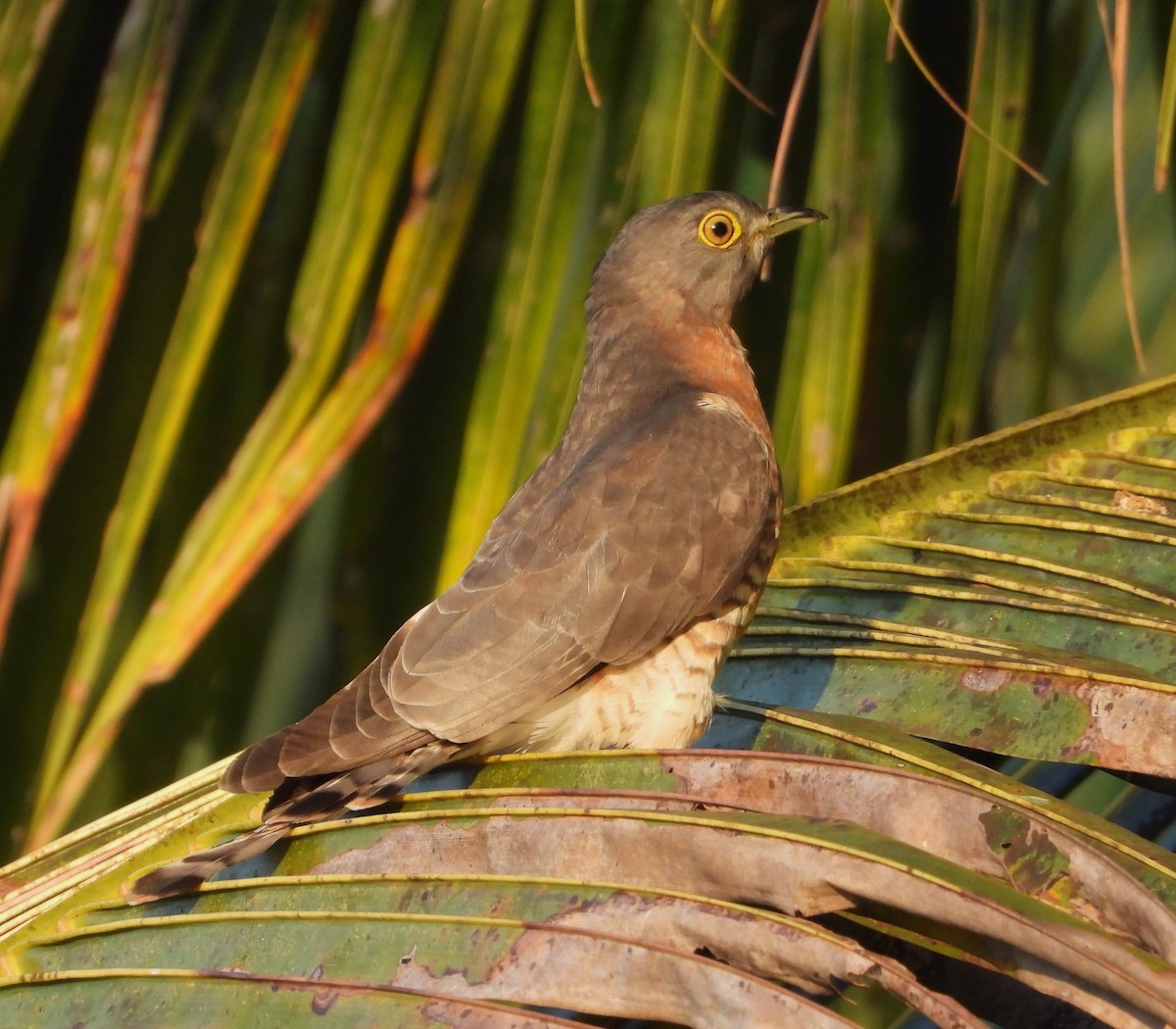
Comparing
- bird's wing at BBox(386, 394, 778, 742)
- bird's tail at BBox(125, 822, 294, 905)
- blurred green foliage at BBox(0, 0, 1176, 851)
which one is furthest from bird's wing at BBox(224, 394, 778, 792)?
bird's tail at BBox(125, 822, 294, 905)

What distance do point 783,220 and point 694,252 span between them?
39cm

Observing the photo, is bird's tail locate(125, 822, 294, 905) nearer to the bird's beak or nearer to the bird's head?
the bird's beak

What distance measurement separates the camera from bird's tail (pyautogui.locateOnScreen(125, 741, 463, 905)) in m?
1.89

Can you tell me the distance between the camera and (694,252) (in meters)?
3.63

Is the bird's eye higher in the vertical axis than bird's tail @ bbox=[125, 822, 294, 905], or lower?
higher

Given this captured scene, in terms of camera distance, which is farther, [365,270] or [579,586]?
[579,586]

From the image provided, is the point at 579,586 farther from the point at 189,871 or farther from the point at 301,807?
the point at 189,871

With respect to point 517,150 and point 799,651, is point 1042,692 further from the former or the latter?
point 517,150

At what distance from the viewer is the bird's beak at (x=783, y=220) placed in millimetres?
3207

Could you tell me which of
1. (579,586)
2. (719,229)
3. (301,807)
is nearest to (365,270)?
(579,586)

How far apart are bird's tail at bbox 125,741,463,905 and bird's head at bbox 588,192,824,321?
1.47 m

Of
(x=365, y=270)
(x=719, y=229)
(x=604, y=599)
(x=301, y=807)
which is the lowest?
(x=301, y=807)

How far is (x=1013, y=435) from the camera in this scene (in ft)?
8.80

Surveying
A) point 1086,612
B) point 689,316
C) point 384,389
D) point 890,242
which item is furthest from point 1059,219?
point 384,389
